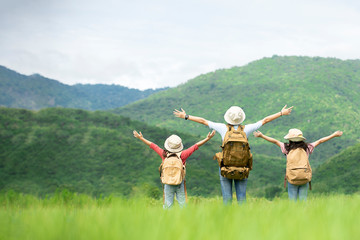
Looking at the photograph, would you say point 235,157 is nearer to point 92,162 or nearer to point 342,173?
point 342,173

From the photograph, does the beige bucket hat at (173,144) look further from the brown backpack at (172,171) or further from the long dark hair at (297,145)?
the long dark hair at (297,145)

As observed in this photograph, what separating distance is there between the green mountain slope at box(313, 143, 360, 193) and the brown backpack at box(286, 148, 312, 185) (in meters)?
53.3

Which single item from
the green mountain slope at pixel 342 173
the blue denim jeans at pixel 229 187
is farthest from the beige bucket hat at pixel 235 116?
the green mountain slope at pixel 342 173

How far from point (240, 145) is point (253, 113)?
144 metres

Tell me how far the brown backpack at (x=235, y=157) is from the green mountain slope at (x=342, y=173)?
54.3 m

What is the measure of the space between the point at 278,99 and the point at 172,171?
500 feet

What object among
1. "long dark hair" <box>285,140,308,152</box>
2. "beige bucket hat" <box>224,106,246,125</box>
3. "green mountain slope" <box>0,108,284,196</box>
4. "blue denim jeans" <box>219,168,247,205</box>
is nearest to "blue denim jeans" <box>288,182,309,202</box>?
"long dark hair" <box>285,140,308,152</box>

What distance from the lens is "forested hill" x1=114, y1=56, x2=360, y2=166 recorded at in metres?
128

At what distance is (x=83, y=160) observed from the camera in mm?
87625

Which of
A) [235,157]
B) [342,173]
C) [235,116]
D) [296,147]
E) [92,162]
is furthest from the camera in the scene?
[92,162]

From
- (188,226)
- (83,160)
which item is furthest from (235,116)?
(83,160)

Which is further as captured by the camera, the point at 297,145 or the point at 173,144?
the point at 297,145

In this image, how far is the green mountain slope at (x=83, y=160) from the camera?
7569 centimetres

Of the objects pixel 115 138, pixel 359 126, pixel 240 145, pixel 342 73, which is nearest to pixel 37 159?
pixel 115 138
